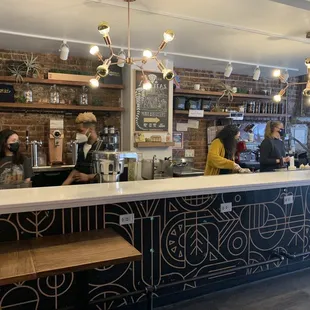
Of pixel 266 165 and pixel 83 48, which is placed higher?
pixel 83 48

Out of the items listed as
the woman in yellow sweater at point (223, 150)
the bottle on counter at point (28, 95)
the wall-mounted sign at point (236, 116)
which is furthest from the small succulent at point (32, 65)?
the wall-mounted sign at point (236, 116)

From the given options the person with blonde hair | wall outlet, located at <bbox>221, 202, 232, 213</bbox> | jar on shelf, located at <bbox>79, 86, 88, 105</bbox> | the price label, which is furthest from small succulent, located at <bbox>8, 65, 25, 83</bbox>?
the person with blonde hair

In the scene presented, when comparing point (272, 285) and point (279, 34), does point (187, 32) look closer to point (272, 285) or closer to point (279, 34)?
point (279, 34)

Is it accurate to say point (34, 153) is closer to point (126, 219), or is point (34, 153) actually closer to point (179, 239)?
point (126, 219)

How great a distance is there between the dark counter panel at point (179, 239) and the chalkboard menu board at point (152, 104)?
7.74 ft

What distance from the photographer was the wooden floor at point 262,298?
2.47 metres

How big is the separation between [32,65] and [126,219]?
3.04 m

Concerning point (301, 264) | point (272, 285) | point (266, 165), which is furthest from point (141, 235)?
point (266, 165)

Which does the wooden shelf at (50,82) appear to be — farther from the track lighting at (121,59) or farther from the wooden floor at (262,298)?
the wooden floor at (262,298)

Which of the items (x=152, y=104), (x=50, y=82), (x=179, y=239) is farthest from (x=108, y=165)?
(x=152, y=104)

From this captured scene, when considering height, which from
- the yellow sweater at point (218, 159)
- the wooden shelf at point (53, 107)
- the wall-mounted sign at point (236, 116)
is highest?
the wooden shelf at point (53, 107)

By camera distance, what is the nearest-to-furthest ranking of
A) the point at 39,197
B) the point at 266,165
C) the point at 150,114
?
the point at 39,197 → the point at 266,165 → the point at 150,114

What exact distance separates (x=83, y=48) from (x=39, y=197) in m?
2.85

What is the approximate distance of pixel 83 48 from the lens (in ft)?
14.1
